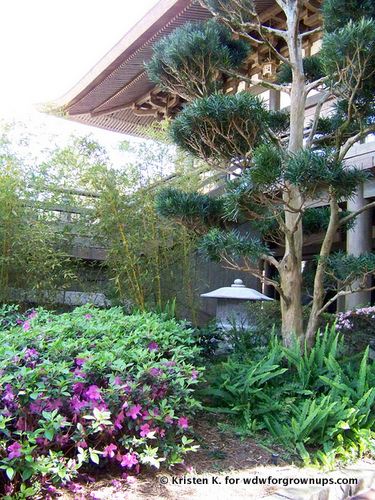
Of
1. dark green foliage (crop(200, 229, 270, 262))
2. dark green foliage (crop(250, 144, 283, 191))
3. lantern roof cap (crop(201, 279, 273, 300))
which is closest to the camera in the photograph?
dark green foliage (crop(250, 144, 283, 191))

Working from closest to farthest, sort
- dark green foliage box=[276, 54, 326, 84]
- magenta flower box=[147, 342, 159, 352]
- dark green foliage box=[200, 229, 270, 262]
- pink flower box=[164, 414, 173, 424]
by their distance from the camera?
1. pink flower box=[164, 414, 173, 424]
2. magenta flower box=[147, 342, 159, 352]
3. dark green foliage box=[200, 229, 270, 262]
4. dark green foliage box=[276, 54, 326, 84]

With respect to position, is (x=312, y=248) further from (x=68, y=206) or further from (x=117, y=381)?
(x=117, y=381)

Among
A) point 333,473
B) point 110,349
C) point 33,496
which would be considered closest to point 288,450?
point 333,473

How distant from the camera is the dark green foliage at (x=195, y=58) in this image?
343 centimetres

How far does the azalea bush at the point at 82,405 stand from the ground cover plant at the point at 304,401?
0.57 m

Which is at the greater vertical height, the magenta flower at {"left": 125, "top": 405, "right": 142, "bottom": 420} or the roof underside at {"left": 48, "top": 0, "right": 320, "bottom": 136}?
the roof underside at {"left": 48, "top": 0, "right": 320, "bottom": 136}

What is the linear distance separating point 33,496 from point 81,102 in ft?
23.8

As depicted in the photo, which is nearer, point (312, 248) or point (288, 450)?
point (288, 450)

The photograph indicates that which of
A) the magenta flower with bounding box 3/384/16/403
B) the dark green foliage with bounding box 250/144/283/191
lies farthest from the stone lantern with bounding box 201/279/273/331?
the magenta flower with bounding box 3/384/16/403

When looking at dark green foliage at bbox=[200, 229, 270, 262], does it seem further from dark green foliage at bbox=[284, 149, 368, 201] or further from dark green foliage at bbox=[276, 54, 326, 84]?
dark green foliage at bbox=[276, 54, 326, 84]

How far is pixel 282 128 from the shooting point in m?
4.08

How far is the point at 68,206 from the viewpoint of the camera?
15.7ft

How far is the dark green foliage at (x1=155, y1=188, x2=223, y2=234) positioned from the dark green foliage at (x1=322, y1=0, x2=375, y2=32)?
149 centimetres

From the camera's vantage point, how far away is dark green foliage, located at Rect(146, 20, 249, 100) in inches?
135
